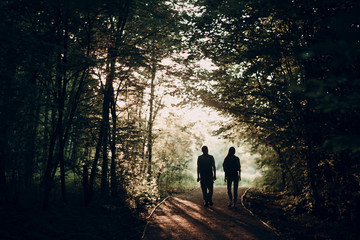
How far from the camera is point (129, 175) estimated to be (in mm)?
9977

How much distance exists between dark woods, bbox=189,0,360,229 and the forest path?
7.97ft

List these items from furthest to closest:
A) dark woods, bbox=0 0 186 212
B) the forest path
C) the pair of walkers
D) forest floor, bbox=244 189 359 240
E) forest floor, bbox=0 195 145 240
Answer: the pair of walkers < the forest path < forest floor, bbox=244 189 359 240 < dark woods, bbox=0 0 186 212 < forest floor, bbox=0 195 145 240

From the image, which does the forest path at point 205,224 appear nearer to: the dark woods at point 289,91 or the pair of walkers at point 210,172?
the pair of walkers at point 210,172

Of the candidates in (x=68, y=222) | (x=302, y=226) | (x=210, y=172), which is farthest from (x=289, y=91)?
(x=68, y=222)

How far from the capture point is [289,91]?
22.3 feet

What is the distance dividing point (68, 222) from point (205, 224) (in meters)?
3.92

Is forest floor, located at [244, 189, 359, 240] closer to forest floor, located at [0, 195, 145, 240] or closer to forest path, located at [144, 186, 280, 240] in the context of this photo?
forest path, located at [144, 186, 280, 240]

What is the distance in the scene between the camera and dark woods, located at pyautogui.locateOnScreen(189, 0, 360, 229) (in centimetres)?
601

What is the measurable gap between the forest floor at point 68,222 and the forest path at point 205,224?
2.18 feet

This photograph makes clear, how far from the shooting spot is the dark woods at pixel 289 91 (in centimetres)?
601

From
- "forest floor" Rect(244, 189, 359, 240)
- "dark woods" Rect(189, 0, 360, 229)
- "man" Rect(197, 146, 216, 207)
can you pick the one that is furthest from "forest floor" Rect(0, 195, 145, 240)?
"dark woods" Rect(189, 0, 360, 229)

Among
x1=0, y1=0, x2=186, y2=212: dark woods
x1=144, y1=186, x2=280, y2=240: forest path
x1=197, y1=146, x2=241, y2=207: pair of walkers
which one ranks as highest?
x1=0, y1=0, x2=186, y2=212: dark woods

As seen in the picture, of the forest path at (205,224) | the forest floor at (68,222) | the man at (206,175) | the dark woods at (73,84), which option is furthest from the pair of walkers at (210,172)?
the forest floor at (68,222)

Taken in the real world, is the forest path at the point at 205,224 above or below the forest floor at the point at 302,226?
above
